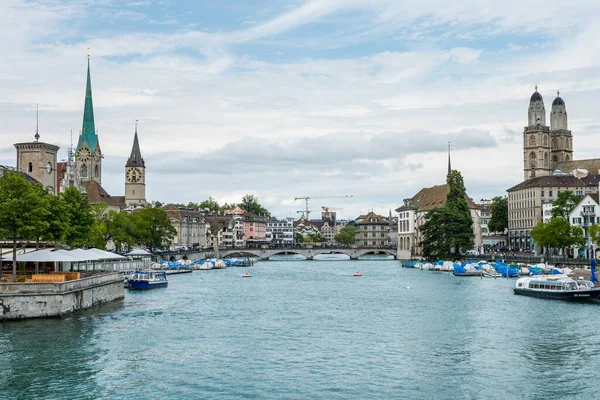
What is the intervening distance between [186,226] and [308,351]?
494 feet

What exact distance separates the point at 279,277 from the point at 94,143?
10441 cm

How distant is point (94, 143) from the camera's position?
18975 centimetres

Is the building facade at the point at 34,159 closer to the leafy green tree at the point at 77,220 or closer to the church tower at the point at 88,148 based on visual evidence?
the leafy green tree at the point at 77,220

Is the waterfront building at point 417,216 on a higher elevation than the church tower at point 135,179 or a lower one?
lower

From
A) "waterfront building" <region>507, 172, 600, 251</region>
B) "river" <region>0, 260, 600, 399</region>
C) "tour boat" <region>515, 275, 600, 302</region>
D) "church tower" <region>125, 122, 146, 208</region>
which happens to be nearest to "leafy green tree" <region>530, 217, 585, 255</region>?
"waterfront building" <region>507, 172, 600, 251</region>

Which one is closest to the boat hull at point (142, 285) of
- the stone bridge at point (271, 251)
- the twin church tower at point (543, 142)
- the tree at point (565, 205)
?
the stone bridge at point (271, 251)

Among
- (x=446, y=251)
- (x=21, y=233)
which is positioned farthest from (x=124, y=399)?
(x=446, y=251)

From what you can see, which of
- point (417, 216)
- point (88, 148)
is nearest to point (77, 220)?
point (417, 216)

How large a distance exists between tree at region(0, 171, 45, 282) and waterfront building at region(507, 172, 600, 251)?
105 m

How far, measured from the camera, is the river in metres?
30.0

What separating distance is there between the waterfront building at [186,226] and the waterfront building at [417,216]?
45456mm

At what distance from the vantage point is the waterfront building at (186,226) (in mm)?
178750

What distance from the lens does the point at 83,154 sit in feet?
617

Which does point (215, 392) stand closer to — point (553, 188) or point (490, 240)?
point (553, 188)
